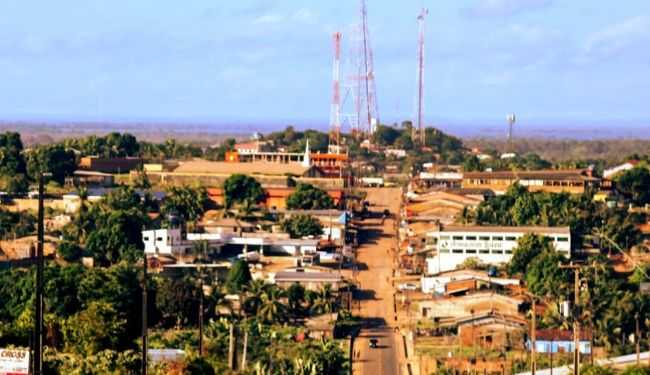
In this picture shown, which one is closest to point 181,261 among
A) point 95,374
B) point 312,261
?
point 312,261

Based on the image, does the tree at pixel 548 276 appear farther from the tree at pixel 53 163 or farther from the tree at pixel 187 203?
the tree at pixel 53 163

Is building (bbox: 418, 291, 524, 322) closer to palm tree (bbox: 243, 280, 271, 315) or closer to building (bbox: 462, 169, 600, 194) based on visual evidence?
palm tree (bbox: 243, 280, 271, 315)

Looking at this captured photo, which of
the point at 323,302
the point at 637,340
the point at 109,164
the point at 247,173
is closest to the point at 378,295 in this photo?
the point at 323,302

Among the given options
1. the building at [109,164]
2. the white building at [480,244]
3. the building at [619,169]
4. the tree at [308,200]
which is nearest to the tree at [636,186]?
the building at [619,169]

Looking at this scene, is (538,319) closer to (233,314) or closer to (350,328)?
(350,328)

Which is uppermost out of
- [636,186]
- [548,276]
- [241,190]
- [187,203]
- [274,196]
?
[636,186]

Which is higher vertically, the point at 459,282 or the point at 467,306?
the point at 459,282

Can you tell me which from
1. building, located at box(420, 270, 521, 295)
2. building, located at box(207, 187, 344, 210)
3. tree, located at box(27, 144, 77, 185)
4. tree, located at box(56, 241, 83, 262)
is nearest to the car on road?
building, located at box(420, 270, 521, 295)

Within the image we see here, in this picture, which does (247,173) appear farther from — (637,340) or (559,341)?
(637,340)
